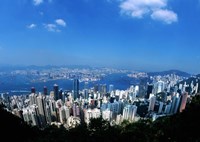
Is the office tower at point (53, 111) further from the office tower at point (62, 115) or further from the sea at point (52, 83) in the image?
the sea at point (52, 83)

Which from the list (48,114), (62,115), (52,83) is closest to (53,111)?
(48,114)

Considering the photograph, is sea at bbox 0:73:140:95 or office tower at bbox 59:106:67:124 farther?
sea at bbox 0:73:140:95

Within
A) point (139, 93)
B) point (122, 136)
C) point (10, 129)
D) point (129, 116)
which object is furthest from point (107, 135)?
point (139, 93)

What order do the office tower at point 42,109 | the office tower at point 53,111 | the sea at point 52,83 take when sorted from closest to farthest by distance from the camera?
the office tower at point 42,109, the office tower at point 53,111, the sea at point 52,83

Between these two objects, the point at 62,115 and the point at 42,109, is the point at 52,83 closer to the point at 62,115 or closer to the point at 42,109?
the point at 42,109

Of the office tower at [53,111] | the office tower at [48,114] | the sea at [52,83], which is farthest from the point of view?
the sea at [52,83]

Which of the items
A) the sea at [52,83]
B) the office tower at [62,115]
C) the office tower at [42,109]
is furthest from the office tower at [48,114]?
the sea at [52,83]

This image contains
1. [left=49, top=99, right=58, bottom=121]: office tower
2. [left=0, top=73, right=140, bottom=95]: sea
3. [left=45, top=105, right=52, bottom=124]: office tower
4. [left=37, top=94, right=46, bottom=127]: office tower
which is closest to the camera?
[left=37, top=94, right=46, bottom=127]: office tower

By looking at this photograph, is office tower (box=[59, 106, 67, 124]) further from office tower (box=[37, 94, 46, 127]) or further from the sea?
the sea

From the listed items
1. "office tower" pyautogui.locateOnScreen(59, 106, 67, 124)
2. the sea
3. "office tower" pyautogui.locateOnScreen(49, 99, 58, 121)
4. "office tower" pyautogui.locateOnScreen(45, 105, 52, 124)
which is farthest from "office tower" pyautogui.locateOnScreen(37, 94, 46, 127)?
the sea

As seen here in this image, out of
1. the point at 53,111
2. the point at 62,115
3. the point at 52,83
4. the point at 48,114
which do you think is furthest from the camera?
the point at 52,83

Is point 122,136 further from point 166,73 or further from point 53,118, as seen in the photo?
point 166,73

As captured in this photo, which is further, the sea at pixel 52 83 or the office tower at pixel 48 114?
the sea at pixel 52 83
